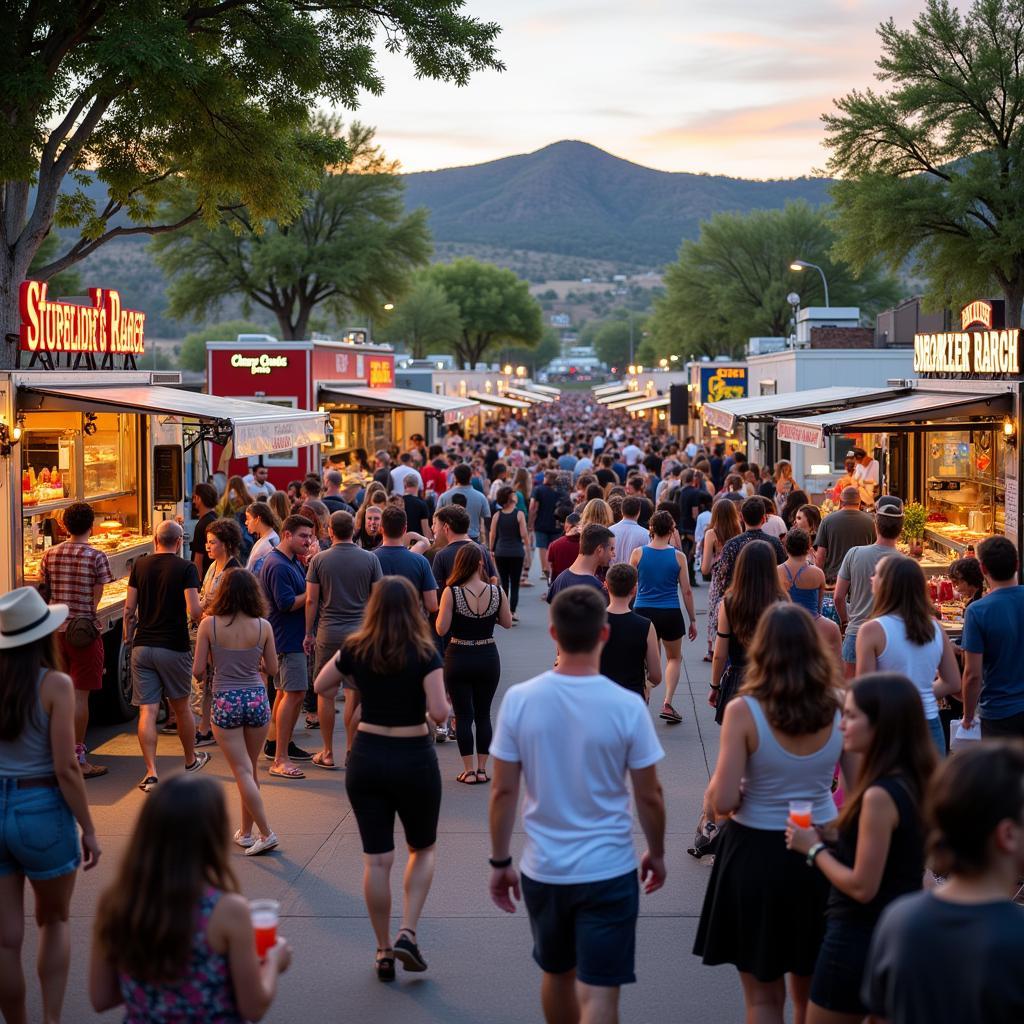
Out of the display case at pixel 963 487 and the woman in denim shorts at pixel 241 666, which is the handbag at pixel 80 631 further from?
the display case at pixel 963 487

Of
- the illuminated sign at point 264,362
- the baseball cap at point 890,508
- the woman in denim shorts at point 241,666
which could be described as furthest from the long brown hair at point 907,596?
the illuminated sign at point 264,362

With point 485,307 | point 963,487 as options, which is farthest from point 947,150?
point 485,307

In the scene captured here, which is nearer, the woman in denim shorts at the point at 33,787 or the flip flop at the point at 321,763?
the woman in denim shorts at the point at 33,787

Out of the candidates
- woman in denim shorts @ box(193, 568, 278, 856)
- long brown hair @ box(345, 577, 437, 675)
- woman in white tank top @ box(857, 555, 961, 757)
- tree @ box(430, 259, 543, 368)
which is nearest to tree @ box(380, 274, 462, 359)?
tree @ box(430, 259, 543, 368)

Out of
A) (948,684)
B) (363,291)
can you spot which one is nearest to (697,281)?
(363,291)

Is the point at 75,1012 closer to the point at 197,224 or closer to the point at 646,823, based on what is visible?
the point at 646,823

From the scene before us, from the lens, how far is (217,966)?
3.29m

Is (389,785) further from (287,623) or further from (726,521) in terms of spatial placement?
(726,521)

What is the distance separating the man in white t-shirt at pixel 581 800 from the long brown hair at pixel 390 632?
50.2 inches

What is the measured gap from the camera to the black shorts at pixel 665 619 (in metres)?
10.4

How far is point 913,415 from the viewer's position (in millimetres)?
12953

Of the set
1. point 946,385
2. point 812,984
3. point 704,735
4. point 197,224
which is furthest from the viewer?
point 197,224

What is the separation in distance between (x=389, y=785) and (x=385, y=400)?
71.0 ft

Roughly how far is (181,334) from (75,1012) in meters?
173
